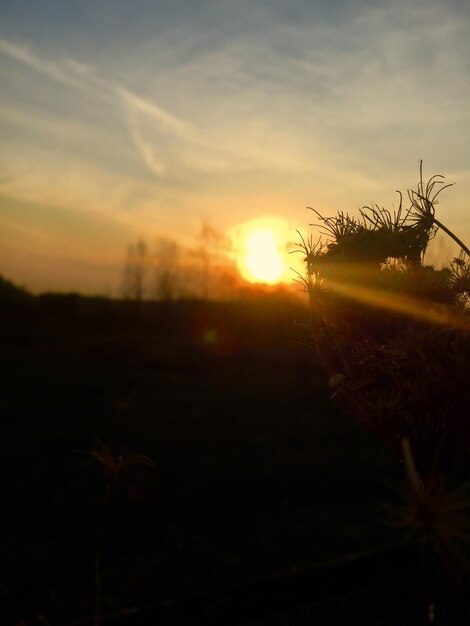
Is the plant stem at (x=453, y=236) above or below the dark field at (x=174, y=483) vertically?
above

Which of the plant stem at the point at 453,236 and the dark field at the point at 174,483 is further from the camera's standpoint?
the dark field at the point at 174,483

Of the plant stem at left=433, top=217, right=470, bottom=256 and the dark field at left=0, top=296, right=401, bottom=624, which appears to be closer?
the plant stem at left=433, top=217, right=470, bottom=256

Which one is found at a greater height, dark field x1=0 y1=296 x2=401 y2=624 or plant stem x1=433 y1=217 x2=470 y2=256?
plant stem x1=433 y1=217 x2=470 y2=256

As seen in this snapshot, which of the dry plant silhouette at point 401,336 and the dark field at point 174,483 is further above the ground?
the dry plant silhouette at point 401,336

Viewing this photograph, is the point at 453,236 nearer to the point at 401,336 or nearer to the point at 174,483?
the point at 401,336

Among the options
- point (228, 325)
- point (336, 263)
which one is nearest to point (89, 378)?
point (228, 325)

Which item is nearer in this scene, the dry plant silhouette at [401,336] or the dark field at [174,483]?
the dry plant silhouette at [401,336]
